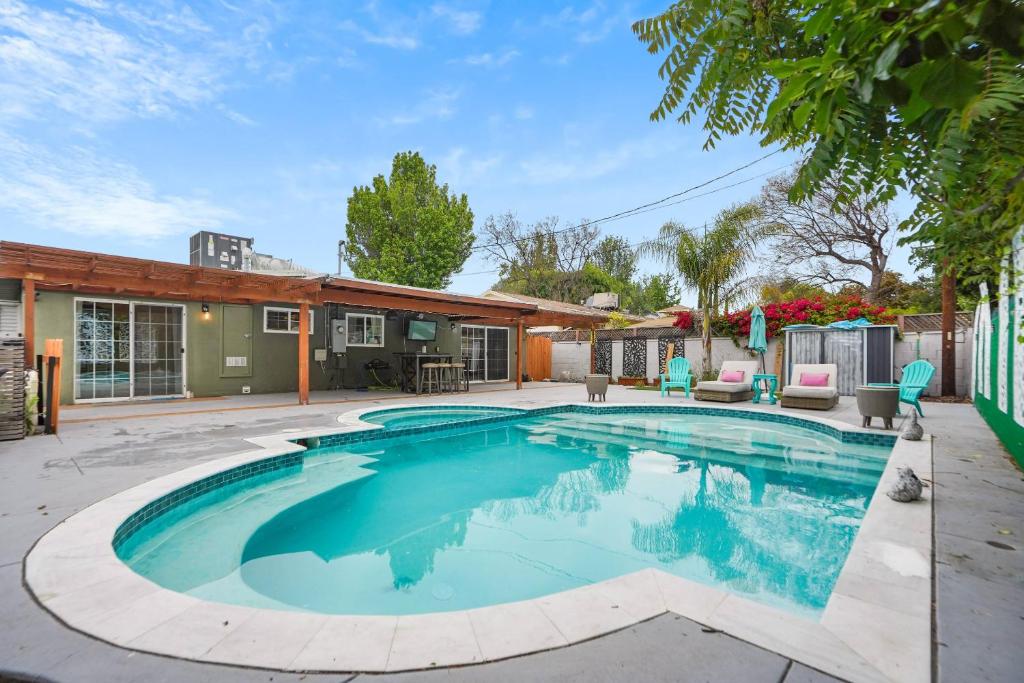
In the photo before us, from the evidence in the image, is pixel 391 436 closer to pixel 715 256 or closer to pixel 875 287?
pixel 715 256

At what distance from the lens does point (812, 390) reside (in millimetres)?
9438

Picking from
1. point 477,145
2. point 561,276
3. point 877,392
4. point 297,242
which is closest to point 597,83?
point 477,145

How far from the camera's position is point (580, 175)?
882 inches

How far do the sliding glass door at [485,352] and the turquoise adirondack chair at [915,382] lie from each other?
12004 mm

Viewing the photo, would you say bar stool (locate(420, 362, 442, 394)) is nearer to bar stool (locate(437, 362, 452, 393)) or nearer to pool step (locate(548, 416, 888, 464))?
bar stool (locate(437, 362, 452, 393))

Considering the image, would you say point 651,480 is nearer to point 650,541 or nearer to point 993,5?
point 650,541

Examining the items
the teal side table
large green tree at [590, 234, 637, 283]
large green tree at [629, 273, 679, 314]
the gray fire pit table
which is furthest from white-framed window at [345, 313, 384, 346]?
large green tree at [629, 273, 679, 314]

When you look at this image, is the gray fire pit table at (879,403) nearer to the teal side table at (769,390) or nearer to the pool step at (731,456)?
the pool step at (731,456)

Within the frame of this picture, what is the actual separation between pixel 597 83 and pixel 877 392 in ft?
34.4

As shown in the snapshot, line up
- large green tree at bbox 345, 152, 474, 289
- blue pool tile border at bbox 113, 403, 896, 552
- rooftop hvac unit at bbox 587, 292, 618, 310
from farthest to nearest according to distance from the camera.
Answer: rooftop hvac unit at bbox 587, 292, 618, 310, large green tree at bbox 345, 152, 474, 289, blue pool tile border at bbox 113, 403, 896, 552

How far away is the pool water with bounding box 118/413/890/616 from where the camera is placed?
125 inches

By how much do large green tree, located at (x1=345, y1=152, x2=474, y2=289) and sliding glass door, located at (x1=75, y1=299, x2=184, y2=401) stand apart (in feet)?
49.0

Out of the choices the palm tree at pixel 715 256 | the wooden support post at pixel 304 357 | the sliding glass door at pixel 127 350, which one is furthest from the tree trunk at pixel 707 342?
the sliding glass door at pixel 127 350

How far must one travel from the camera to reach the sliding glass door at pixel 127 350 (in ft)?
32.4
